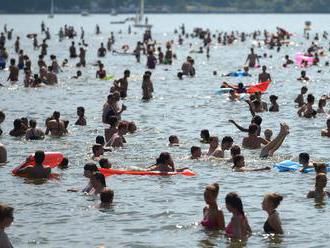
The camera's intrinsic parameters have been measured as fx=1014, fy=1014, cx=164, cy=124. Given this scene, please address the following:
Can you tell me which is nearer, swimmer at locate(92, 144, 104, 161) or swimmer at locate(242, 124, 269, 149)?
swimmer at locate(92, 144, 104, 161)

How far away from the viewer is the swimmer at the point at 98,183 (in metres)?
19.8

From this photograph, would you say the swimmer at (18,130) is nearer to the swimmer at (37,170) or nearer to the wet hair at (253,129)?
the swimmer at (37,170)

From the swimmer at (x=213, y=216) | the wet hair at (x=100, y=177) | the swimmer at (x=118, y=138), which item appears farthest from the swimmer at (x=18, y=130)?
the swimmer at (x=213, y=216)

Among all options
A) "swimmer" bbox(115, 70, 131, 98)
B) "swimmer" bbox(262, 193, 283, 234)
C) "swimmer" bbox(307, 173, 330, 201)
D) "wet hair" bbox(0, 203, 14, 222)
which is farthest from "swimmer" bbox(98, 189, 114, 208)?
"swimmer" bbox(115, 70, 131, 98)

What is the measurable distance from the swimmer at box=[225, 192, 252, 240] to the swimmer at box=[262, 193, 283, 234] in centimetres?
37

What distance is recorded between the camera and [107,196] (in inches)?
775

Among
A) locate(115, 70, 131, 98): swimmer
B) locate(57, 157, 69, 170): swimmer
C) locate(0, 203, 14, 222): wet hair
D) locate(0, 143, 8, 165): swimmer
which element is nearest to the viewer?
locate(0, 203, 14, 222): wet hair

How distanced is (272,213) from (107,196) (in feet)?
13.3

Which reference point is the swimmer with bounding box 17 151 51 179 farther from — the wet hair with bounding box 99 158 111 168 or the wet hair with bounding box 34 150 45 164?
the wet hair with bounding box 99 158 111 168

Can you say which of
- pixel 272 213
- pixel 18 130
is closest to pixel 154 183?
pixel 272 213

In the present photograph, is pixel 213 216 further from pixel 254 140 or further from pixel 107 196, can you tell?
pixel 254 140

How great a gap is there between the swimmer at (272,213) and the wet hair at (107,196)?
3.64 meters

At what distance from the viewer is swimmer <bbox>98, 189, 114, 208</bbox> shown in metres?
19.6

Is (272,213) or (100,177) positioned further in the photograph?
(100,177)
